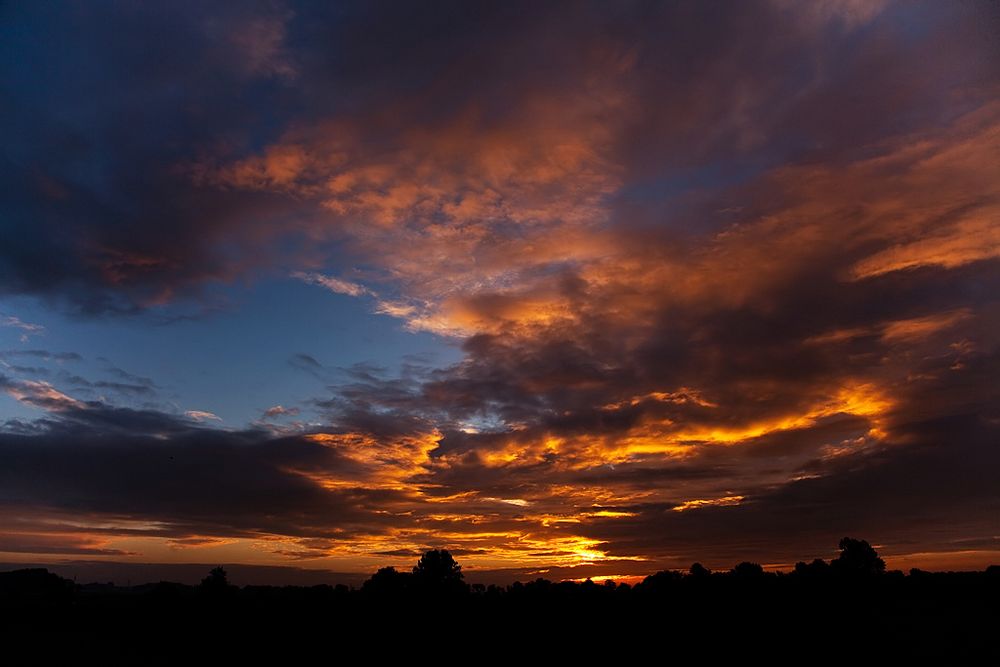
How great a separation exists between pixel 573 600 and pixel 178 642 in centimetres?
5465

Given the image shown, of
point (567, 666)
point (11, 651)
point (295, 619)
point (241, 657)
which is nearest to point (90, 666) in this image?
point (11, 651)

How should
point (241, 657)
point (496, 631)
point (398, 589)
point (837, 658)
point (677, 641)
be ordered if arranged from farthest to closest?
point (398, 589), point (496, 631), point (241, 657), point (677, 641), point (837, 658)

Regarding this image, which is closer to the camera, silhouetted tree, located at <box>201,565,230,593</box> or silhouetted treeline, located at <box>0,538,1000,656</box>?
silhouetted treeline, located at <box>0,538,1000,656</box>

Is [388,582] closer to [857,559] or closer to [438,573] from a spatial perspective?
[438,573]

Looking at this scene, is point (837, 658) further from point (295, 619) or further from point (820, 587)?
point (295, 619)

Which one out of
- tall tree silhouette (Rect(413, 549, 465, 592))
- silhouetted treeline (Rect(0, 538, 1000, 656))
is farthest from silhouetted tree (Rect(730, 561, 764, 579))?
tall tree silhouette (Rect(413, 549, 465, 592))

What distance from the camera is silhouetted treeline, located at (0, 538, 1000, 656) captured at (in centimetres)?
6625

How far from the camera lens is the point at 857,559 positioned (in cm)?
13425

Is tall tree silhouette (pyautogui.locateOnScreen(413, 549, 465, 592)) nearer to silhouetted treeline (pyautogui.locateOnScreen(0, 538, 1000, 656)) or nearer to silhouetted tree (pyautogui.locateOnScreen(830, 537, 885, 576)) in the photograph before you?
silhouetted treeline (pyautogui.locateOnScreen(0, 538, 1000, 656))

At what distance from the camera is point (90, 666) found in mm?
68438

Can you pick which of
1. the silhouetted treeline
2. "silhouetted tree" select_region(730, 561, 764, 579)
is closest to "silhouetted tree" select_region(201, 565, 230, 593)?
the silhouetted treeline

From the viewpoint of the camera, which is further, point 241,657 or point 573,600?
point 573,600

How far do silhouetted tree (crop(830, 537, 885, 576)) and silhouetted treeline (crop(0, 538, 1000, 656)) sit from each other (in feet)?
6.81

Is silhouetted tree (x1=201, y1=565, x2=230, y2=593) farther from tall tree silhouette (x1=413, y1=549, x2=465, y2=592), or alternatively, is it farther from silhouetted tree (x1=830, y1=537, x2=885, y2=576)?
silhouetted tree (x1=830, y1=537, x2=885, y2=576)
